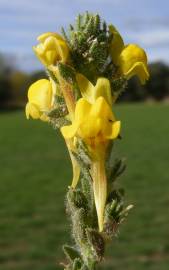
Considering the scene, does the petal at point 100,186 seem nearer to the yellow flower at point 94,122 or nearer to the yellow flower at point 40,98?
the yellow flower at point 94,122

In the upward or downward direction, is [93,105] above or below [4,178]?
above

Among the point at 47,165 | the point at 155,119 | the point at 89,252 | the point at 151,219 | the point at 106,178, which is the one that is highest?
the point at 106,178

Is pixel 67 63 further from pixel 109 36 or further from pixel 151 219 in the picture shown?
pixel 151 219

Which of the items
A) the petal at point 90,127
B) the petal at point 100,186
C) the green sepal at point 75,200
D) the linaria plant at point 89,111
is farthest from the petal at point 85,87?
the green sepal at point 75,200

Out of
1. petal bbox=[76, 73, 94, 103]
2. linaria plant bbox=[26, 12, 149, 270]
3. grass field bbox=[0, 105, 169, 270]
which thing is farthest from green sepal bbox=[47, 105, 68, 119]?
grass field bbox=[0, 105, 169, 270]

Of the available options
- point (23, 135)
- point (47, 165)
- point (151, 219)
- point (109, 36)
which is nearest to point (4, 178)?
point (47, 165)

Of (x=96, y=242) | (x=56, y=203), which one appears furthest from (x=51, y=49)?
(x=56, y=203)

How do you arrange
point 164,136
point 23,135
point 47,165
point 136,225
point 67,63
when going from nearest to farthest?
point 67,63
point 136,225
point 47,165
point 164,136
point 23,135
